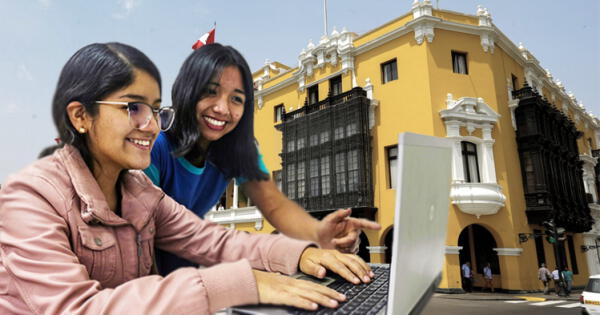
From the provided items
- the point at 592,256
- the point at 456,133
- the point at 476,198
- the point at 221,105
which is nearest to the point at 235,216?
the point at 221,105

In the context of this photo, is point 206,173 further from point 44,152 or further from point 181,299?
point 181,299

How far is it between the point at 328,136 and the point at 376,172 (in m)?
0.98

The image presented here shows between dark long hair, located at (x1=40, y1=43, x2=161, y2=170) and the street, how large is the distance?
12.8ft

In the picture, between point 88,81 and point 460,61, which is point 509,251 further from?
point 88,81

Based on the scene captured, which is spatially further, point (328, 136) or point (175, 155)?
point (328, 136)

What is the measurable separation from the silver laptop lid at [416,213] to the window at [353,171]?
14.7ft

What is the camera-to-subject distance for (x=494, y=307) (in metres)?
4.55

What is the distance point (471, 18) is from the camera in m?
6.52

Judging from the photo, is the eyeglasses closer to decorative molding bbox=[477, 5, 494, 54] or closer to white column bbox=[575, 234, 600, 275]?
decorative molding bbox=[477, 5, 494, 54]

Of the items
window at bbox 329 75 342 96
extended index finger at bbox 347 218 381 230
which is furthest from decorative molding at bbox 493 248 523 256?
extended index finger at bbox 347 218 381 230

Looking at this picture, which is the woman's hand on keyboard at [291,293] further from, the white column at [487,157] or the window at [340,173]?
the white column at [487,157]

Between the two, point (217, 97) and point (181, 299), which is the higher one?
point (217, 97)

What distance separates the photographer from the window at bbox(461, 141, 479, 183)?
6227 mm

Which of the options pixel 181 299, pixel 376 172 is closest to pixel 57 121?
pixel 181 299
